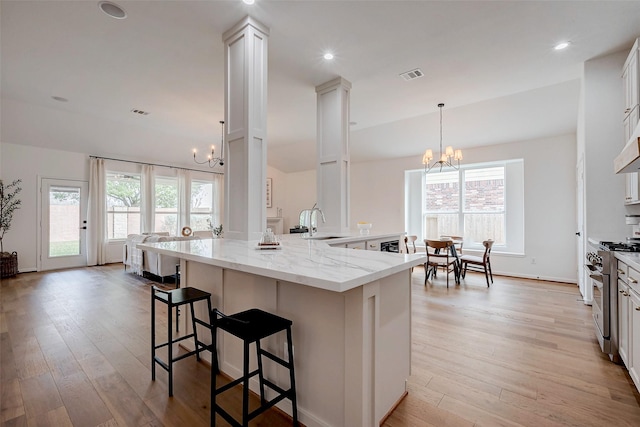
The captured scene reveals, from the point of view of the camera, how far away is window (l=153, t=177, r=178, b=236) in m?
7.66

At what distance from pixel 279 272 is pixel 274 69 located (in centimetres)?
308

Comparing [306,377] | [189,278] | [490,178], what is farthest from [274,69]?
[490,178]

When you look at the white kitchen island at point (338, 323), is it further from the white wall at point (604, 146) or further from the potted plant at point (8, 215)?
the potted plant at point (8, 215)

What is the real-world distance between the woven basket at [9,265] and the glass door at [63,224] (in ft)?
1.67

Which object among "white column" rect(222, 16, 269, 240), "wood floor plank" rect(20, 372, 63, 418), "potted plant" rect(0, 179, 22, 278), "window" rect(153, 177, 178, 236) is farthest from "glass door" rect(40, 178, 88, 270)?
"white column" rect(222, 16, 269, 240)

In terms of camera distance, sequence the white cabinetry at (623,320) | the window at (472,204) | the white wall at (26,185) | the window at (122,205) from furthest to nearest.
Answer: the window at (122,205) → the window at (472,204) → the white wall at (26,185) → the white cabinetry at (623,320)

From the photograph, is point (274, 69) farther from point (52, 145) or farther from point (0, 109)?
point (52, 145)

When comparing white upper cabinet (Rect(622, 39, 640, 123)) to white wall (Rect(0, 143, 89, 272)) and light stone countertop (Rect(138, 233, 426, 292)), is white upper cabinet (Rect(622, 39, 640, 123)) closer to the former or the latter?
light stone countertop (Rect(138, 233, 426, 292))

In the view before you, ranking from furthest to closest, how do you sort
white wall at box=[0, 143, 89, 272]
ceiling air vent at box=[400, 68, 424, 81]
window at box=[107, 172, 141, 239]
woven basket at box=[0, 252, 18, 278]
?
window at box=[107, 172, 141, 239]
white wall at box=[0, 143, 89, 272]
woven basket at box=[0, 252, 18, 278]
ceiling air vent at box=[400, 68, 424, 81]

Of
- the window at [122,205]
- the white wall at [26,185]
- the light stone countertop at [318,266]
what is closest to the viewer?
the light stone countertop at [318,266]

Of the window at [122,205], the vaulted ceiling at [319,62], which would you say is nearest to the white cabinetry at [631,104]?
the vaulted ceiling at [319,62]

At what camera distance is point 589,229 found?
3.29 meters

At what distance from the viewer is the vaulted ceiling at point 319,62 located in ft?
8.38

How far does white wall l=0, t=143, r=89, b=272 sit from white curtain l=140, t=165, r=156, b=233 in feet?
5.38
